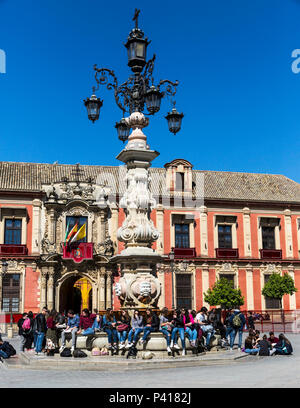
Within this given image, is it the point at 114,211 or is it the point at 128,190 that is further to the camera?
the point at 114,211

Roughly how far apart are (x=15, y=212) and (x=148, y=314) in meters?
22.2

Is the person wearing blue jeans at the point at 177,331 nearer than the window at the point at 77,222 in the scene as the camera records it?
Yes

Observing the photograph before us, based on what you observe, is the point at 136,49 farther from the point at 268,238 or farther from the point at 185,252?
the point at 268,238

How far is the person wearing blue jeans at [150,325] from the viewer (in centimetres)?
1045

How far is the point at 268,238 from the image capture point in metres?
35.0

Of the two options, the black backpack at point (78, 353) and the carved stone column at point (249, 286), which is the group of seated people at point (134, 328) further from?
the carved stone column at point (249, 286)

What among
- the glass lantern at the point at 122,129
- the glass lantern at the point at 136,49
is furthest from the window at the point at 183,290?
the glass lantern at the point at 136,49

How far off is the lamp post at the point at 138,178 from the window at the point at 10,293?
1956 cm

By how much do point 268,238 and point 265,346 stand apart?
75.6 feet

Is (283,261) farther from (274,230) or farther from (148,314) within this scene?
(148,314)

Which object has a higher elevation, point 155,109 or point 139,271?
point 155,109

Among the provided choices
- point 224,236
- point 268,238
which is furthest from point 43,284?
point 268,238

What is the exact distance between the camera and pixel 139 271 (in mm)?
11680

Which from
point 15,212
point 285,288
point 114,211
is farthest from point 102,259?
point 285,288
